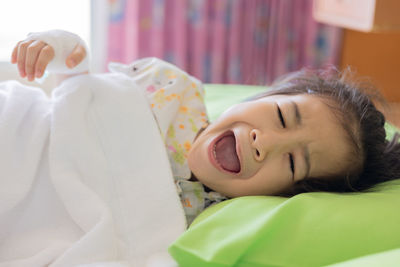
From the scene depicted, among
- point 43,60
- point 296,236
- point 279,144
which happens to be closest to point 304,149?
point 279,144

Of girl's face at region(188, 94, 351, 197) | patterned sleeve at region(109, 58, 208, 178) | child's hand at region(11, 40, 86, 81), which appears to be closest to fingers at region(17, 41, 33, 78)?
child's hand at region(11, 40, 86, 81)

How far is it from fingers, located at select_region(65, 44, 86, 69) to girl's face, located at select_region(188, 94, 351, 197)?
0.33m

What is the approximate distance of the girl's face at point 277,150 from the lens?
3.04ft

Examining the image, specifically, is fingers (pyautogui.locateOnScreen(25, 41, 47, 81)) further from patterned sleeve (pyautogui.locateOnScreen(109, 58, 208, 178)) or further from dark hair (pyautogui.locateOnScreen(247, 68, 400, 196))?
dark hair (pyautogui.locateOnScreen(247, 68, 400, 196))

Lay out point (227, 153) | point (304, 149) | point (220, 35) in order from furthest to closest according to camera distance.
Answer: point (220, 35)
point (227, 153)
point (304, 149)

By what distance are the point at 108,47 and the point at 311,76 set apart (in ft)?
3.73

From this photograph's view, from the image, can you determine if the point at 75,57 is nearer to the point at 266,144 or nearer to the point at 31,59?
the point at 31,59

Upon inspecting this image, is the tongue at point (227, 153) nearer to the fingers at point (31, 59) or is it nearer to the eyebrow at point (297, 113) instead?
the eyebrow at point (297, 113)

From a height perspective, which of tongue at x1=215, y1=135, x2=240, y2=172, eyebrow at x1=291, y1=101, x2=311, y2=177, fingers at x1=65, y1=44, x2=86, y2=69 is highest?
fingers at x1=65, y1=44, x2=86, y2=69

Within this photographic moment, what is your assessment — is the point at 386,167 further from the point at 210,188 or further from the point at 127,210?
the point at 127,210

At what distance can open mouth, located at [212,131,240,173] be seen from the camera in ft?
3.35

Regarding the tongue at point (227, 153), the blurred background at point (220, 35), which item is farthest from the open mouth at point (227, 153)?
the blurred background at point (220, 35)

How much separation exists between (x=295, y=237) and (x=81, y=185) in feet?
1.28

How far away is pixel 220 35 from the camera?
215 cm
